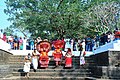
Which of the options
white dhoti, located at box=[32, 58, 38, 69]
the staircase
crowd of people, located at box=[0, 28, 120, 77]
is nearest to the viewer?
the staircase

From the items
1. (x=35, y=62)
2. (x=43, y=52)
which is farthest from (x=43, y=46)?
(x=35, y=62)

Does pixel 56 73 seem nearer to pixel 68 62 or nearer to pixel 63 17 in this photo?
pixel 68 62

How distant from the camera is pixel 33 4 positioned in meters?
30.0

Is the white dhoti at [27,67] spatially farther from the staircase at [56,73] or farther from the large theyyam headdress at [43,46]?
the large theyyam headdress at [43,46]

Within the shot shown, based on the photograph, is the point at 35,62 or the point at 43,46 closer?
the point at 35,62

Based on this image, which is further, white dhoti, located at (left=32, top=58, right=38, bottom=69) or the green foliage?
the green foliage

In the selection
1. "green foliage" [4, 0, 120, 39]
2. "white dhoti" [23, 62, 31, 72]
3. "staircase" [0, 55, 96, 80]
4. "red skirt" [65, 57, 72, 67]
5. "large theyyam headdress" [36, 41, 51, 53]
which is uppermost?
"green foliage" [4, 0, 120, 39]

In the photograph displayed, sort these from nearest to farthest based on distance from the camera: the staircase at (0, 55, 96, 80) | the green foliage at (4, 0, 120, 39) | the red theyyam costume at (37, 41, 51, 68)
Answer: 1. the staircase at (0, 55, 96, 80)
2. the red theyyam costume at (37, 41, 51, 68)
3. the green foliage at (4, 0, 120, 39)

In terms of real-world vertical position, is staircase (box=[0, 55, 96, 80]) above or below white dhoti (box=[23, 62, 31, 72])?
below

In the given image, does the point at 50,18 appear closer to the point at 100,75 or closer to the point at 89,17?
the point at 89,17

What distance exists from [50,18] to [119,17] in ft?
25.2

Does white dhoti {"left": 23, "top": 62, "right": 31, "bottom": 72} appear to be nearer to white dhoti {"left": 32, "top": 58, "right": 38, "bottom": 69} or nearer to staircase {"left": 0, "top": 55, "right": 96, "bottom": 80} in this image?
staircase {"left": 0, "top": 55, "right": 96, "bottom": 80}

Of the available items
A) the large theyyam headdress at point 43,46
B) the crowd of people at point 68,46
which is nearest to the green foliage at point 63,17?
the crowd of people at point 68,46

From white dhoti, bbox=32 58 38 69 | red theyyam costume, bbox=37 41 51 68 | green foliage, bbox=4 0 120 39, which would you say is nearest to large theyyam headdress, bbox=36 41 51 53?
red theyyam costume, bbox=37 41 51 68
